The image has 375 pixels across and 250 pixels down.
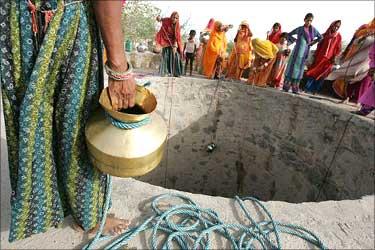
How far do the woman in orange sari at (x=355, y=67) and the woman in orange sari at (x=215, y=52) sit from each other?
217 centimetres

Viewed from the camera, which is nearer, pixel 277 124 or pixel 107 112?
pixel 107 112

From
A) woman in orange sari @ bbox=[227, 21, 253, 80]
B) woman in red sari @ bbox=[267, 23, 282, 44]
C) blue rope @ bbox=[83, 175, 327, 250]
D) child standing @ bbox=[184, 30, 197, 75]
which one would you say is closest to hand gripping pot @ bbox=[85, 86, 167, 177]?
blue rope @ bbox=[83, 175, 327, 250]

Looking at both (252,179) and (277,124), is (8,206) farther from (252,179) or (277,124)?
(252,179)

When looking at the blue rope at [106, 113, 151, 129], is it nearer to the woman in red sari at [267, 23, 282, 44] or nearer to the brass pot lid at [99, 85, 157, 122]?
the brass pot lid at [99, 85, 157, 122]

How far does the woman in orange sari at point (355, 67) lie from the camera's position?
16.2 ft

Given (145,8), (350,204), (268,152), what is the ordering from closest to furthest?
(350,204) < (268,152) < (145,8)

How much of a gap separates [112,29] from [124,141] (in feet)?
1.31

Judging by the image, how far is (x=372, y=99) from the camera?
13.6 feet

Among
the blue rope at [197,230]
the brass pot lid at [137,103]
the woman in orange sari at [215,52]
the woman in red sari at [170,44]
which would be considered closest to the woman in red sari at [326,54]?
the woman in orange sari at [215,52]

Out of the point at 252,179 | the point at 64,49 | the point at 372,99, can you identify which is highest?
the point at 64,49

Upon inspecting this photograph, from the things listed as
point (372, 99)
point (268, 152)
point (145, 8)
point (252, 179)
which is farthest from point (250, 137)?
point (145, 8)

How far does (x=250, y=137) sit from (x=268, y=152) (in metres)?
0.42

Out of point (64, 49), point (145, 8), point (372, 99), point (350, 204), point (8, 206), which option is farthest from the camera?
point (145, 8)

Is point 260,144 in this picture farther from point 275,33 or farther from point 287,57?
point 275,33
